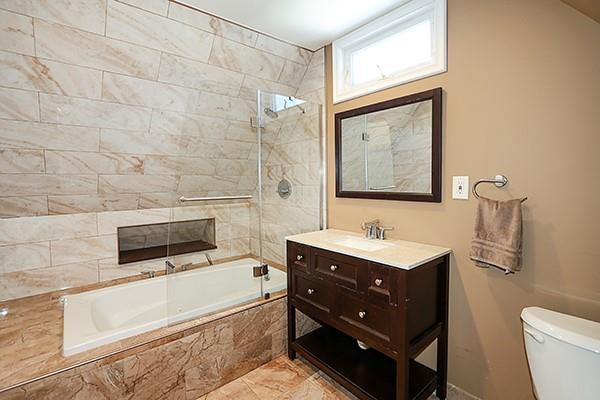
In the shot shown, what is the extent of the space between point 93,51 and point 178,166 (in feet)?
3.39

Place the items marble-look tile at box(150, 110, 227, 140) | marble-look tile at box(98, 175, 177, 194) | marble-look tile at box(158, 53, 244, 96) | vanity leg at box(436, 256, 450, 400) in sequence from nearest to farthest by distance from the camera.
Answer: vanity leg at box(436, 256, 450, 400), marble-look tile at box(158, 53, 244, 96), marble-look tile at box(150, 110, 227, 140), marble-look tile at box(98, 175, 177, 194)

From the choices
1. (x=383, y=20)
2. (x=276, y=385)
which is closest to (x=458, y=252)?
(x=276, y=385)

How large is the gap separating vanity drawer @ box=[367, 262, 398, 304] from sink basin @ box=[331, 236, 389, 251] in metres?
0.29

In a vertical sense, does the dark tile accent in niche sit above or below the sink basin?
below

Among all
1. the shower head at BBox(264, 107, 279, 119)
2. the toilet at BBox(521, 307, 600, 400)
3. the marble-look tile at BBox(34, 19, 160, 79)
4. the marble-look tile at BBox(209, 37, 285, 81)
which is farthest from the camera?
the shower head at BBox(264, 107, 279, 119)

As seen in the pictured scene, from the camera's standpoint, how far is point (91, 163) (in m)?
2.17

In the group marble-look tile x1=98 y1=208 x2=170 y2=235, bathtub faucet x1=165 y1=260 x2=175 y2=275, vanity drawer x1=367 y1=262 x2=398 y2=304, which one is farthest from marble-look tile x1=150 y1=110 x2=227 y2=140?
vanity drawer x1=367 y1=262 x2=398 y2=304

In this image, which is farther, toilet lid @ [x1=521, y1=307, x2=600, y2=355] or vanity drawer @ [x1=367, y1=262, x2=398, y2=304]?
vanity drawer @ [x1=367, y1=262, x2=398, y2=304]

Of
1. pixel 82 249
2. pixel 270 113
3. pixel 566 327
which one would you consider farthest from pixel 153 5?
pixel 566 327

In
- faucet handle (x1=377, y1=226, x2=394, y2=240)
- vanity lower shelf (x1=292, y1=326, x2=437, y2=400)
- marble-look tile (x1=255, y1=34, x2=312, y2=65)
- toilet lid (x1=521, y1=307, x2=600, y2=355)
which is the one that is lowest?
vanity lower shelf (x1=292, y1=326, x2=437, y2=400)

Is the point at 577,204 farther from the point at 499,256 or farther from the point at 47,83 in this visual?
the point at 47,83

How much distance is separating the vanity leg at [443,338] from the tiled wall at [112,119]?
1.67m

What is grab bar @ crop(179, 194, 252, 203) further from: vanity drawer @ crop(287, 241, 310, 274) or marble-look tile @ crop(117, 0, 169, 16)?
marble-look tile @ crop(117, 0, 169, 16)

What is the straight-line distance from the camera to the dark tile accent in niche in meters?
2.78
